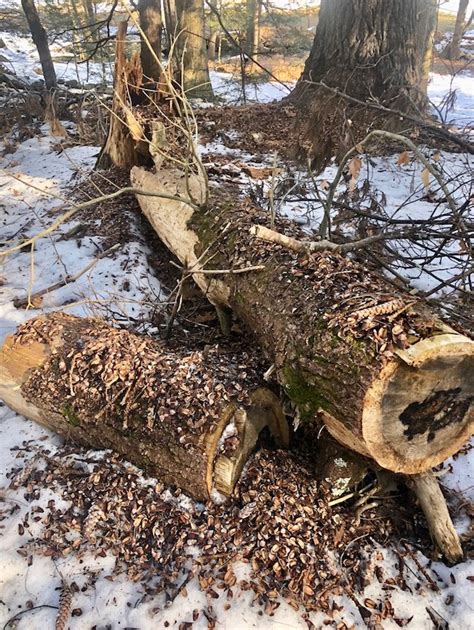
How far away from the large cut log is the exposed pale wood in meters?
0.21

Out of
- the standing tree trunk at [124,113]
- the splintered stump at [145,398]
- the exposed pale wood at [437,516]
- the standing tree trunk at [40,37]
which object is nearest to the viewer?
the exposed pale wood at [437,516]

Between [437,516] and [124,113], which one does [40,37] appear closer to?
[124,113]

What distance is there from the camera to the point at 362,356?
1.96m

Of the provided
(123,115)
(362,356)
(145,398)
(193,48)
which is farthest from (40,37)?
(362,356)

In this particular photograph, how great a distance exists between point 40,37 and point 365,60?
20.5 feet

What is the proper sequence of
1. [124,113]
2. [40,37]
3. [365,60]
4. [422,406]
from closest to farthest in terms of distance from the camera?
[422,406] → [124,113] → [365,60] → [40,37]

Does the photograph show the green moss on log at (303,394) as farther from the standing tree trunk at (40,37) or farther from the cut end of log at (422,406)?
the standing tree trunk at (40,37)

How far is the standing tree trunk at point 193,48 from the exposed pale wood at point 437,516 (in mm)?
8713

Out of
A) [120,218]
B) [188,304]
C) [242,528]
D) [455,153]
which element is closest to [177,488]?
[242,528]

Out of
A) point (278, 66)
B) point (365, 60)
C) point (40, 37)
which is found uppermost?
point (365, 60)

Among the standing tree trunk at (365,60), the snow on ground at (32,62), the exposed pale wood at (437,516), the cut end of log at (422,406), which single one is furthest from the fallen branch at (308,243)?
the snow on ground at (32,62)

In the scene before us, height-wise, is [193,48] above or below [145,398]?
above

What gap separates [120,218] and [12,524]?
351cm

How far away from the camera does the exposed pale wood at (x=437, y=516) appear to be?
2.28m
